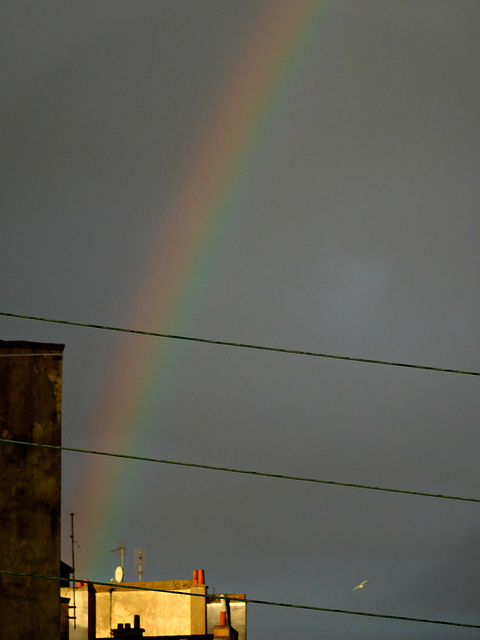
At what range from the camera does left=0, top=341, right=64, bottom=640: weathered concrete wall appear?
17.0 metres

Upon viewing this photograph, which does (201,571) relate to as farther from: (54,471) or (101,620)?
(54,471)

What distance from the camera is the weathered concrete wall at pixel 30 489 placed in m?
17.0

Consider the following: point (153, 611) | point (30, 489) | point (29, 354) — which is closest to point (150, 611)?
point (153, 611)

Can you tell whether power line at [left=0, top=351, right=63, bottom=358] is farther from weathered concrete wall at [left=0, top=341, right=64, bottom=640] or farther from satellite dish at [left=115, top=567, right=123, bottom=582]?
satellite dish at [left=115, top=567, right=123, bottom=582]

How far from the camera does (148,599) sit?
132 feet

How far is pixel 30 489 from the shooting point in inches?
691

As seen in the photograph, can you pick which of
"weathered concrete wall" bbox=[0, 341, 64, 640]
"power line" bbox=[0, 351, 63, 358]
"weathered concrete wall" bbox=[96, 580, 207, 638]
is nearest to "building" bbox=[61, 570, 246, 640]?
"weathered concrete wall" bbox=[96, 580, 207, 638]

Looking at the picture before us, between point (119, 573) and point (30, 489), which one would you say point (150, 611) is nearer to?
point (119, 573)

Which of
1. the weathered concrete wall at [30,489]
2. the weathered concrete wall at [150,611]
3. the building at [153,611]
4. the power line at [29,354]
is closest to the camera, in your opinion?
the weathered concrete wall at [30,489]

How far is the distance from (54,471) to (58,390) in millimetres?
1580

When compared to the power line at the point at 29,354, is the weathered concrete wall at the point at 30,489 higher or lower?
lower

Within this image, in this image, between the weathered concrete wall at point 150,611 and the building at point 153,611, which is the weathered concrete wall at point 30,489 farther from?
the weathered concrete wall at point 150,611

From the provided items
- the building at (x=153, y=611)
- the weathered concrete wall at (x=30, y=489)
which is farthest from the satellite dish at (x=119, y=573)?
the weathered concrete wall at (x=30, y=489)

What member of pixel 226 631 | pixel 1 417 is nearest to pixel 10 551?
pixel 1 417
